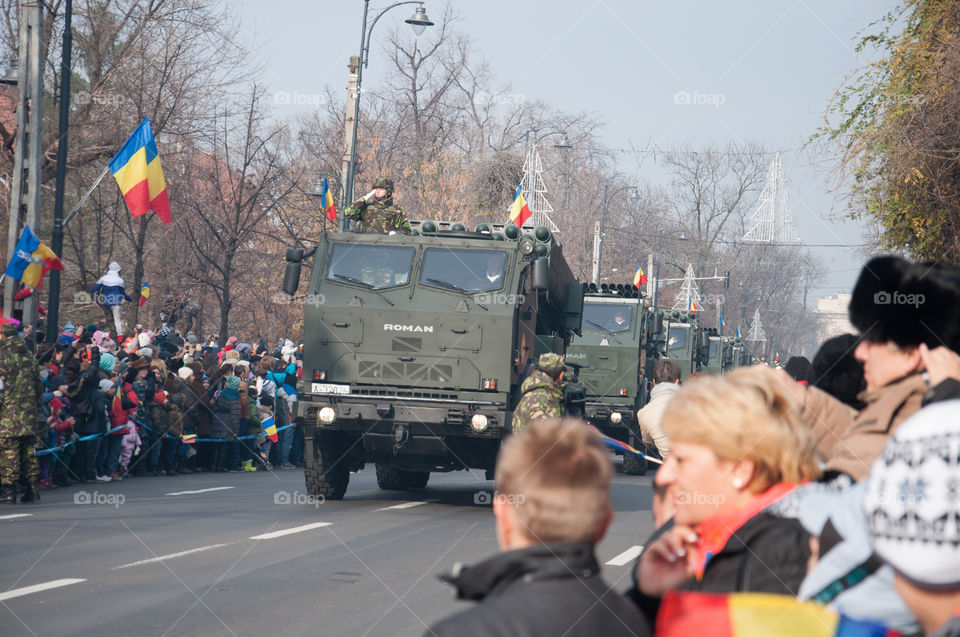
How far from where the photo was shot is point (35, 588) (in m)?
8.23

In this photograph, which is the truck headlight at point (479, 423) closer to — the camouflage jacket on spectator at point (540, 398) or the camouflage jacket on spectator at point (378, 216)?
the camouflage jacket on spectator at point (540, 398)

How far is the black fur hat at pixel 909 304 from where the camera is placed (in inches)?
125

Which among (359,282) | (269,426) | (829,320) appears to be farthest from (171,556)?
(829,320)

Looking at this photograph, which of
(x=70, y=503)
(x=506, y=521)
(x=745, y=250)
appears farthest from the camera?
(x=745, y=250)

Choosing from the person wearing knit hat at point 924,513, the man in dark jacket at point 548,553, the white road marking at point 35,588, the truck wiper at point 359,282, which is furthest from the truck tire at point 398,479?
the person wearing knit hat at point 924,513

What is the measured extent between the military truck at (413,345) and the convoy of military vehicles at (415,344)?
0.01 m

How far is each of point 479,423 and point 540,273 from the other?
6.26ft

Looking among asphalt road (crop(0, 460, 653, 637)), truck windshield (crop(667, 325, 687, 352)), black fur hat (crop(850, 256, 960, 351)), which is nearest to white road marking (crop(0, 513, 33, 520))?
asphalt road (crop(0, 460, 653, 637))

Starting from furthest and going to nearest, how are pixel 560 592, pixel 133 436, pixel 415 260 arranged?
pixel 133 436 → pixel 415 260 → pixel 560 592

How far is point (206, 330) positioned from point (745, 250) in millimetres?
46675

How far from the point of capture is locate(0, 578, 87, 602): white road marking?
792cm

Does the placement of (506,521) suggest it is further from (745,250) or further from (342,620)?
(745,250)

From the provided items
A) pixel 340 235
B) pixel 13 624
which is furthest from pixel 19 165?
pixel 13 624

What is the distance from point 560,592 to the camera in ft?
7.81
